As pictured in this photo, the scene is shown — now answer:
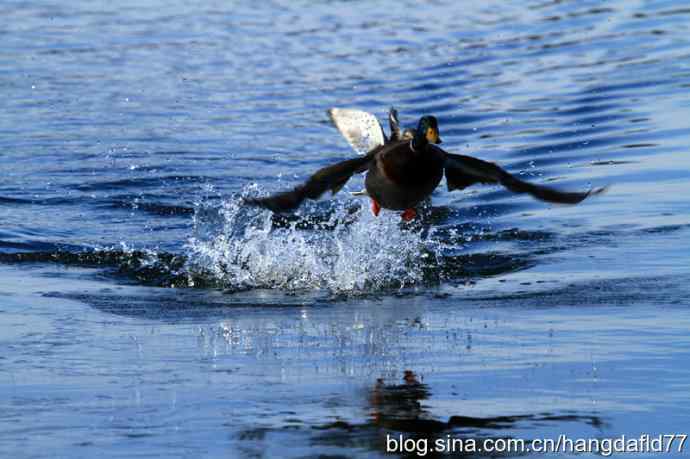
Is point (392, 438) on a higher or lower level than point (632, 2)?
lower

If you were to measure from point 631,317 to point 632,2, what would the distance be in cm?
1893

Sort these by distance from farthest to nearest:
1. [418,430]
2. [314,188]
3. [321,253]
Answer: [321,253] < [314,188] < [418,430]

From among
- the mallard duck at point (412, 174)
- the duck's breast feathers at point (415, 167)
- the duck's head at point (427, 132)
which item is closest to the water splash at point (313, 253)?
the mallard duck at point (412, 174)

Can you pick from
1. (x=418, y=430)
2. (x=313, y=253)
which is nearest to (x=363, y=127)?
(x=313, y=253)

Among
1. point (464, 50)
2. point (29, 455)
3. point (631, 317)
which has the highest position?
point (464, 50)

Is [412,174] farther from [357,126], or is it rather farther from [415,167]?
[357,126]

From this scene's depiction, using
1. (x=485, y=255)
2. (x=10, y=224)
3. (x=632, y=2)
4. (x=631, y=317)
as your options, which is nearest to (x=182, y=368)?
(x=631, y=317)

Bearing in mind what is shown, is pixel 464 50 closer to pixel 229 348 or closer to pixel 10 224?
pixel 10 224

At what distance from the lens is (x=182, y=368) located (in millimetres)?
7336

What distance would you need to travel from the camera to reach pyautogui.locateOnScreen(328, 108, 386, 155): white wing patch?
32.9 ft

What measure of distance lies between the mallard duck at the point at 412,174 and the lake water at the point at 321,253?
0.72 m

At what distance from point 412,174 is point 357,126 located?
4.05ft

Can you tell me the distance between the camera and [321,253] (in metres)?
10.8

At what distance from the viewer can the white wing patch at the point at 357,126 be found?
10.0 m
